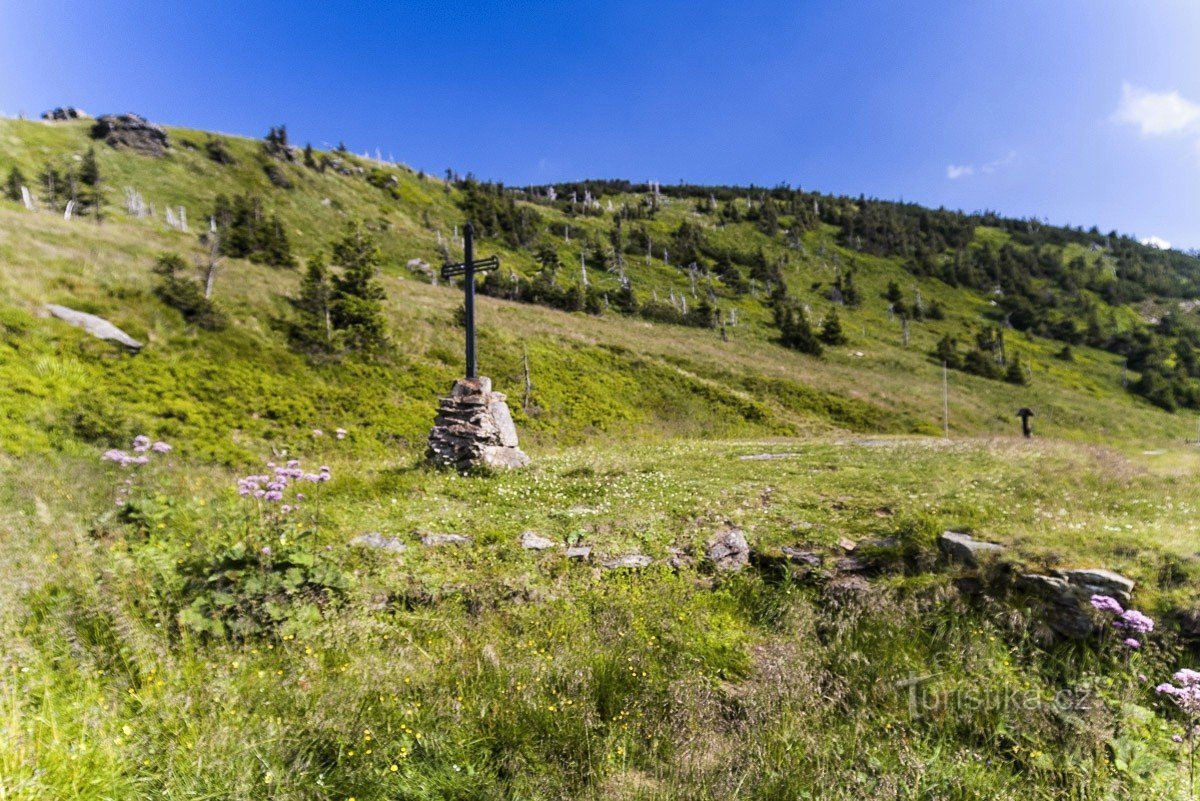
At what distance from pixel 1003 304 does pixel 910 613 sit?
444 ft

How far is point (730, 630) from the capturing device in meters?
5.10

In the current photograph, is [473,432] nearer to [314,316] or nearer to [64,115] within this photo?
[314,316]

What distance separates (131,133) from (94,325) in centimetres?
10026

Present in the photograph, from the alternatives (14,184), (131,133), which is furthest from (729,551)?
(131,133)

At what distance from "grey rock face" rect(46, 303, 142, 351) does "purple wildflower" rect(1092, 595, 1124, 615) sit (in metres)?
24.5

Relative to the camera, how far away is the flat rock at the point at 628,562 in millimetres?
6514

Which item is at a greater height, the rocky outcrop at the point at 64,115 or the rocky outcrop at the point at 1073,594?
the rocky outcrop at the point at 64,115

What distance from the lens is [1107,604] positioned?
4.19 metres

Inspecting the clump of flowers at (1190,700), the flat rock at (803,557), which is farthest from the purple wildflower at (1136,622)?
the flat rock at (803,557)

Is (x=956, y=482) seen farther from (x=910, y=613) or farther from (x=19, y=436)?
(x=19, y=436)

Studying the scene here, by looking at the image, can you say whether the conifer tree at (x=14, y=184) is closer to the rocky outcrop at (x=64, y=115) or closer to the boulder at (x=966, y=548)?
the rocky outcrop at (x=64, y=115)

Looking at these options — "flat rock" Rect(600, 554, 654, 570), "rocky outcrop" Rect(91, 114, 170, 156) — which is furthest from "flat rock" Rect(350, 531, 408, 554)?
"rocky outcrop" Rect(91, 114, 170, 156)

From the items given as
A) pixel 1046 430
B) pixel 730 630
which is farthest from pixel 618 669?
pixel 1046 430

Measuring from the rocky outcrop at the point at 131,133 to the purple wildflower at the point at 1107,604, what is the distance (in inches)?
4692
